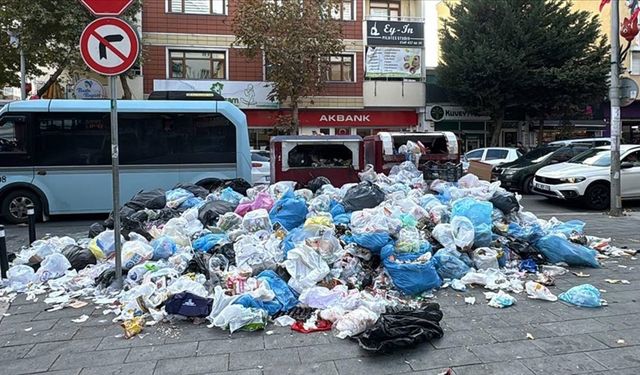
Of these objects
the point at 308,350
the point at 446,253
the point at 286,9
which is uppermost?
the point at 286,9

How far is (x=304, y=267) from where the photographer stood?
16.7 ft

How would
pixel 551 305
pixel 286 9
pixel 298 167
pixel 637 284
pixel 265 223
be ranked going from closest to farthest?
pixel 551 305 → pixel 637 284 → pixel 265 223 → pixel 298 167 → pixel 286 9

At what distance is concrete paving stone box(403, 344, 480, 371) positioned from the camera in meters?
3.58

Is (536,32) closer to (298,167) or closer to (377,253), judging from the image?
(298,167)

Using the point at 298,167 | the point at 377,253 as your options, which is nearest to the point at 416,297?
the point at 377,253

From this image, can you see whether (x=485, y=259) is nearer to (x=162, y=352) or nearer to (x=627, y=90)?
(x=162, y=352)

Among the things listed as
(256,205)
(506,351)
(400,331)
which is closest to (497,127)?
(256,205)

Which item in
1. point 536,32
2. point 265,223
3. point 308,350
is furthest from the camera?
point 536,32

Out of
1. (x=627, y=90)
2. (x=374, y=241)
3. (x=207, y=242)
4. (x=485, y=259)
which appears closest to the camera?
(x=374, y=241)

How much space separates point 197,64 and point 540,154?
1465cm

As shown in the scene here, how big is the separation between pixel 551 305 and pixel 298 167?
7114 mm

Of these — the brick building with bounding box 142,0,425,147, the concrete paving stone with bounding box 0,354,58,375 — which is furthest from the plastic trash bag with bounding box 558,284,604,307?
the brick building with bounding box 142,0,425,147

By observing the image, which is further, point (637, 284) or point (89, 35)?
point (637, 284)

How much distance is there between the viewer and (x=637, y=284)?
549cm
